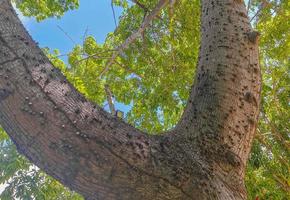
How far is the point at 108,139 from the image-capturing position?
1446mm

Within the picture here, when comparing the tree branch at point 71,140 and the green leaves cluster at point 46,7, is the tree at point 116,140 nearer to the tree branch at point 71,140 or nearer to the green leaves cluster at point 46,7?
the tree branch at point 71,140

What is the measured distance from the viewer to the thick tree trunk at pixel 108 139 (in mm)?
1393

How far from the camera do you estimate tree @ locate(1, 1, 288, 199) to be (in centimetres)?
139

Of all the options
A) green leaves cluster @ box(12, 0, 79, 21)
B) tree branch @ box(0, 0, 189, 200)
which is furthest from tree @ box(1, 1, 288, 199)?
green leaves cluster @ box(12, 0, 79, 21)

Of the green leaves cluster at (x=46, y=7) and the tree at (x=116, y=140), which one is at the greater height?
the green leaves cluster at (x=46, y=7)

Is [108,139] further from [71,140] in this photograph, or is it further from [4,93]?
[4,93]

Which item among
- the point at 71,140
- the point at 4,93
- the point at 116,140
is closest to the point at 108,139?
the point at 116,140

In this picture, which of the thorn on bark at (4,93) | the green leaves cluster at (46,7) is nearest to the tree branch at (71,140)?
the thorn on bark at (4,93)

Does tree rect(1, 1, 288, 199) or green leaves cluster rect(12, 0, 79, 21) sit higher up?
green leaves cluster rect(12, 0, 79, 21)

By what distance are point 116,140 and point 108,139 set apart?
3 cm

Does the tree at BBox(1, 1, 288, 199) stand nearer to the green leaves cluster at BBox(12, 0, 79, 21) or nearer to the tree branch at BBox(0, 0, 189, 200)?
the tree branch at BBox(0, 0, 189, 200)

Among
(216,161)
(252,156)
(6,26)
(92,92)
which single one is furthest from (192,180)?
(92,92)

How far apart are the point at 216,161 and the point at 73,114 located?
611mm

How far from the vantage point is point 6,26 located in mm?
1604
